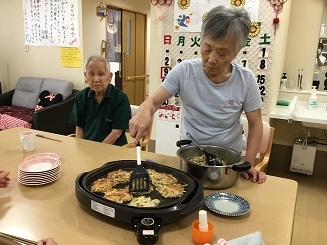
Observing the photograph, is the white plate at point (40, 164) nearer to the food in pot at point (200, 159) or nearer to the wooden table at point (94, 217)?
the wooden table at point (94, 217)

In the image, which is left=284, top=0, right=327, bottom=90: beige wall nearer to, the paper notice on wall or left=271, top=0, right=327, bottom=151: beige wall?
left=271, top=0, right=327, bottom=151: beige wall

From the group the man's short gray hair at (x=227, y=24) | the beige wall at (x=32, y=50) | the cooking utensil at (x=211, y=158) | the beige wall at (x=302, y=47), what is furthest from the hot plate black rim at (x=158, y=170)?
the beige wall at (x=32, y=50)

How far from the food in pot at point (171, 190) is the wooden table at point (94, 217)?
9 centimetres

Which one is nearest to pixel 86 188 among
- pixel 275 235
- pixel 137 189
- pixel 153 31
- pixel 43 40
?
pixel 137 189

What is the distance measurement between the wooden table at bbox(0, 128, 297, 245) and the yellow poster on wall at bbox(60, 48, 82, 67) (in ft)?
10.4

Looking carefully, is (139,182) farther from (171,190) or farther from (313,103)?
(313,103)

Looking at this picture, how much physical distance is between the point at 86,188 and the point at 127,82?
4960 millimetres

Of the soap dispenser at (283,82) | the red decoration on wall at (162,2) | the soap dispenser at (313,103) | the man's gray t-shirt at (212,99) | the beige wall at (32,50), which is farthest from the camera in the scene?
the beige wall at (32,50)

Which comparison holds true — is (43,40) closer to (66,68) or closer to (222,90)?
(66,68)

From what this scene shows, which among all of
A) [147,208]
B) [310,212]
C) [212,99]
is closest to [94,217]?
[147,208]

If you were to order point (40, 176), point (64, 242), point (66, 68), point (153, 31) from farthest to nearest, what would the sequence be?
Answer: 1. point (66, 68)
2. point (153, 31)
3. point (40, 176)
4. point (64, 242)

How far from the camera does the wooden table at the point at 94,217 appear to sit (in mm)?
899

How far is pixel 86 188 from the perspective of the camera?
1022mm

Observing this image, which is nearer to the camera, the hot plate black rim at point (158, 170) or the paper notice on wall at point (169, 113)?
the hot plate black rim at point (158, 170)
